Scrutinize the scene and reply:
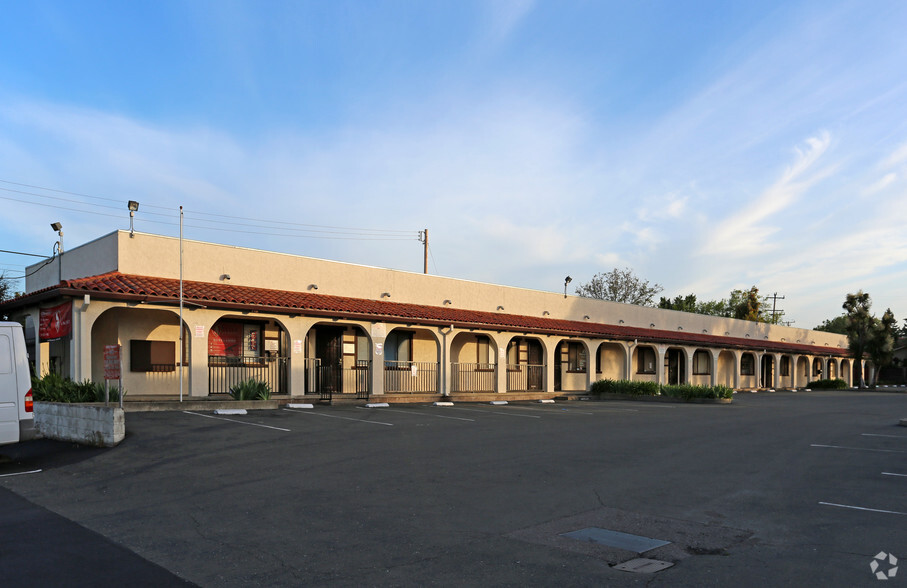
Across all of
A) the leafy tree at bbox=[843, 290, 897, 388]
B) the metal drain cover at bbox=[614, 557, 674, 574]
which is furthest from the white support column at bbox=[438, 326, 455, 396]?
the leafy tree at bbox=[843, 290, 897, 388]

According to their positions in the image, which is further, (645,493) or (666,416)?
(666,416)

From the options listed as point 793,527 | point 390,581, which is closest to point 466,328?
point 793,527

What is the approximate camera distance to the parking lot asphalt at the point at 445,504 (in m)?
5.84

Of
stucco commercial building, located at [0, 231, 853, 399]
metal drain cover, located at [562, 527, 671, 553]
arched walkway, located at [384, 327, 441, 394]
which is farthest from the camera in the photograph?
arched walkway, located at [384, 327, 441, 394]

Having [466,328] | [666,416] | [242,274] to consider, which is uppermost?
[242,274]

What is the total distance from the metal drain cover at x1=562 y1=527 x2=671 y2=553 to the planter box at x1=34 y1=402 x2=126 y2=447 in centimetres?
880

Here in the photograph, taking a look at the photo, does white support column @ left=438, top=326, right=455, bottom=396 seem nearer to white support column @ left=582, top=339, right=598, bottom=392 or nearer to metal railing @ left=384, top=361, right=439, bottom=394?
metal railing @ left=384, top=361, right=439, bottom=394

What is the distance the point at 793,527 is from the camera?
729 centimetres

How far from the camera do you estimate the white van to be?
11000 millimetres

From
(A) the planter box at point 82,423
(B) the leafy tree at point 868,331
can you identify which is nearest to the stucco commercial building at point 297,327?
(A) the planter box at point 82,423

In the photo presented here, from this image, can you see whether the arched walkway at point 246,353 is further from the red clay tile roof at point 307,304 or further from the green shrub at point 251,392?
the green shrub at point 251,392

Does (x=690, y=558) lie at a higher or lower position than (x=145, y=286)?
lower

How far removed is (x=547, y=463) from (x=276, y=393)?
510 inches

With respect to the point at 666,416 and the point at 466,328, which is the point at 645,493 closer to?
the point at 666,416
